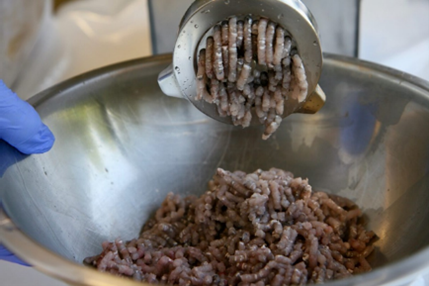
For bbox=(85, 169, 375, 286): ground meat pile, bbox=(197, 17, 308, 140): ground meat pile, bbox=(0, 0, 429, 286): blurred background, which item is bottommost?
bbox=(85, 169, 375, 286): ground meat pile

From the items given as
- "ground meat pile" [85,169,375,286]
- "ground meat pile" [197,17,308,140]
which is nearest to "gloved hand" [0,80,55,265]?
"ground meat pile" [85,169,375,286]

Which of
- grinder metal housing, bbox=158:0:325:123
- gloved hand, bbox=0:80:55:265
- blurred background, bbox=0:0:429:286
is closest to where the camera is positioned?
grinder metal housing, bbox=158:0:325:123

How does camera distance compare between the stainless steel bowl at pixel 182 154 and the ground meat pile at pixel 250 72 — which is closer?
the ground meat pile at pixel 250 72

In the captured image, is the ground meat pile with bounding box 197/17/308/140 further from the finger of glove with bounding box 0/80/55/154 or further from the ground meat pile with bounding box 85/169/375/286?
the finger of glove with bounding box 0/80/55/154

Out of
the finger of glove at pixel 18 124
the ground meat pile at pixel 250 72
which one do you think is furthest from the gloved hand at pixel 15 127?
the ground meat pile at pixel 250 72

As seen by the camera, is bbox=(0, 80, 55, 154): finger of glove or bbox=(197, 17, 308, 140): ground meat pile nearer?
bbox=(197, 17, 308, 140): ground meat pile

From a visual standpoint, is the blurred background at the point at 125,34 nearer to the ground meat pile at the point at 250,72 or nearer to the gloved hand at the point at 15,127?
the gloved hand at the point at 15,127

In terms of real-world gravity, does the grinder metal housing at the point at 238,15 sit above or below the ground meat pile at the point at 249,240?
above
